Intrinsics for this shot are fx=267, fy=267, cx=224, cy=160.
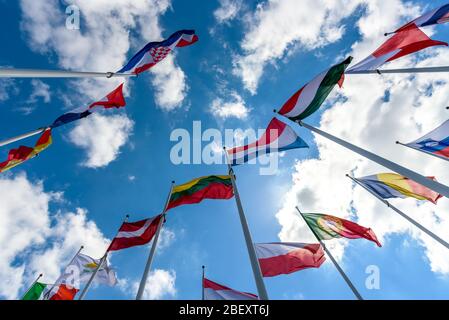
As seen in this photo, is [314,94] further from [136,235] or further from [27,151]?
[27,151]

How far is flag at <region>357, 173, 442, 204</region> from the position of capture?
13141mm

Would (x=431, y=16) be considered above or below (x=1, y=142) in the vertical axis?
above

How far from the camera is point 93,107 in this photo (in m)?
12.3

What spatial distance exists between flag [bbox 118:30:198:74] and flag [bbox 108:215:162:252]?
722cm

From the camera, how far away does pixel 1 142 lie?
973 cm

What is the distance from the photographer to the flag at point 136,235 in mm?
11883

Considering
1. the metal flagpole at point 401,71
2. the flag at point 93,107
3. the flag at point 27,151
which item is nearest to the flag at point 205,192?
the flag at point 93,107

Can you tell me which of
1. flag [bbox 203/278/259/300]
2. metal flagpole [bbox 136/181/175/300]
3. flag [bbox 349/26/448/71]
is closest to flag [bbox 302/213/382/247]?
flag [bbox 203/278/259/300]

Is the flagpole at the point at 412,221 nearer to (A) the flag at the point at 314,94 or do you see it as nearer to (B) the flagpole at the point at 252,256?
(A) the flag at the point at 314,94

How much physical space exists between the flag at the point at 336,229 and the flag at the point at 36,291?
1725 cm
